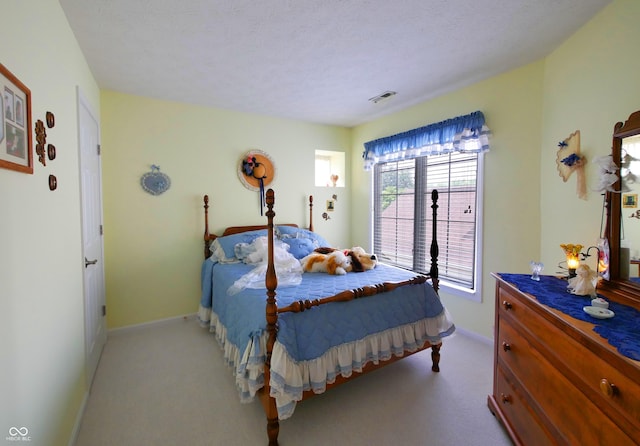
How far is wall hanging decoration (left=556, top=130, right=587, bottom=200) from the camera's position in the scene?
1920 millimetres

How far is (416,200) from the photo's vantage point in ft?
11.5

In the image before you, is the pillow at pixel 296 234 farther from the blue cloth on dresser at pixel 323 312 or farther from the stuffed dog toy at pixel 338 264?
the blue cloth on dresser at pixel 323 312

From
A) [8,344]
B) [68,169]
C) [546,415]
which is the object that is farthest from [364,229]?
[8,344]

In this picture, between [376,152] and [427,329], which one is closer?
[427,329]

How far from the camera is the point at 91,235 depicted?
92.7 inches

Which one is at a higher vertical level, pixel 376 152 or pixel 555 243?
pixel 376 152

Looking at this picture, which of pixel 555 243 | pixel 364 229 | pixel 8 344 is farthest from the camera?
pixel 364 229

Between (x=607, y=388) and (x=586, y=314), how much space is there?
39 cm

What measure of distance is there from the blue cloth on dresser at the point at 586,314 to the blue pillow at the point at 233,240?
2526 mm

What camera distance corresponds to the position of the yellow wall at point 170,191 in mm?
3002

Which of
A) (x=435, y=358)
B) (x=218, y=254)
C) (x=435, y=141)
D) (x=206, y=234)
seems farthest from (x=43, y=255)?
(x=435, y=141)

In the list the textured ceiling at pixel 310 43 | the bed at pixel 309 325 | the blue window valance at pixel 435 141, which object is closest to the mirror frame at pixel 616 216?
the textured ceiling at pixel 310 43

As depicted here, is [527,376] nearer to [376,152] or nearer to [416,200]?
[416,200]

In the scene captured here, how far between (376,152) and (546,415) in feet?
10.5
